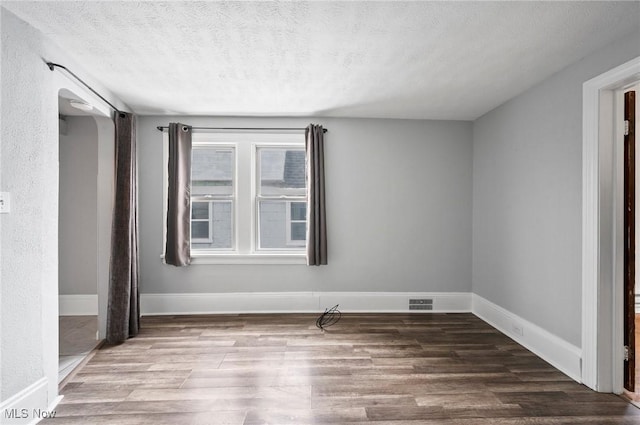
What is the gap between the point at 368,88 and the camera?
9.76ft

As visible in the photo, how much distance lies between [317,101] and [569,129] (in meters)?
2.25

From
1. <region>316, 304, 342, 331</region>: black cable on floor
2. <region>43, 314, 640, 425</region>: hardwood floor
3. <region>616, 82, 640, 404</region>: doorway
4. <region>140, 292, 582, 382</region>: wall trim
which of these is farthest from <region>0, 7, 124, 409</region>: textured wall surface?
<region>616, 82, 640, 404</region>: doorway

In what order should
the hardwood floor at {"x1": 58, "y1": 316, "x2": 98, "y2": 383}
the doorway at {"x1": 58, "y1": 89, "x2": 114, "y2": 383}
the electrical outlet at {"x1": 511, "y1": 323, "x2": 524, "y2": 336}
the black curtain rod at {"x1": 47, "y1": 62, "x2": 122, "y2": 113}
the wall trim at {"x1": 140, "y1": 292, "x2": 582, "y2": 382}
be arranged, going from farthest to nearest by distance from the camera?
1. the doorway at {"x1": 58, "y1": 89, "x2": 114, "y2": 383}
2. the wall trim at {"x1": 140, "y1": 292, "x2": 582, "y2": 382}
3. the electrical outlet at {"x1": 511, "y1": 323, "x2": 524, "y2": 336}
4. the hardwood floor at {"x1": 58, "y1": 316, "x2": 98, "y2": 383}
5. the black curtain rod at {"x1": 47, "y1": 62, "x2": 122, "y2": 113}

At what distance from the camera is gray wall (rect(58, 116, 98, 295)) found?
13.0 ft

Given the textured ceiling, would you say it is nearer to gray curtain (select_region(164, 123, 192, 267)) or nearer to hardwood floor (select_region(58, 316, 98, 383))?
gray curtain (select_region(164, 123, 192, 267))

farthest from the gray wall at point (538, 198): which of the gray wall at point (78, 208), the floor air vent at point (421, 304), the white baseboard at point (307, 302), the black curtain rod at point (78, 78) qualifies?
the gray wall at point (78, 208)

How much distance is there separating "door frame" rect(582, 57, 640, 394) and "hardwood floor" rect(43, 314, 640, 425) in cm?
24

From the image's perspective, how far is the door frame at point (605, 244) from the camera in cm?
222

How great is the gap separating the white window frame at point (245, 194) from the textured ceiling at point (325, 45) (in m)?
0.67

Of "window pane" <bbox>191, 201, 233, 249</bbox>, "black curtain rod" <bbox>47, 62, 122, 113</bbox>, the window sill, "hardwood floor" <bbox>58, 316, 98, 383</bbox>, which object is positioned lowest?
"hardwood floor" <bbox>58, 316, 98, 383</bbox>

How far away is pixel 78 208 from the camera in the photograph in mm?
3986

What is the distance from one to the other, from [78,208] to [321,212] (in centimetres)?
310

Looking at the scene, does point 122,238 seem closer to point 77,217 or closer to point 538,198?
point 77,217

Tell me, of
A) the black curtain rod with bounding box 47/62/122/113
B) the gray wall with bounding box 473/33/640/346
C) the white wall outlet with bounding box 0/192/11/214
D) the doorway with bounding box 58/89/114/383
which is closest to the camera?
the white wall outlet with bounding box 0/192/11/214
